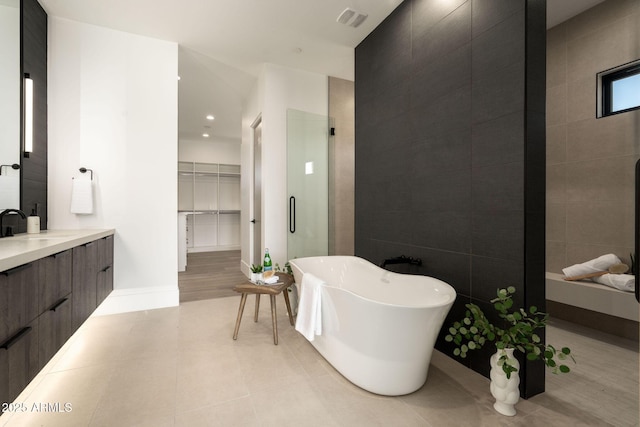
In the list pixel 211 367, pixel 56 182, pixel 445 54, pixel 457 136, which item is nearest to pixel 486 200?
pixel 457 136

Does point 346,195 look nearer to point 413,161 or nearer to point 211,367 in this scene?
point 413,161

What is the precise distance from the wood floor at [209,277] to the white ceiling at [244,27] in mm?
2976

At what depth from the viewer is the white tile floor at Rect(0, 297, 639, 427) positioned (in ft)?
4.75

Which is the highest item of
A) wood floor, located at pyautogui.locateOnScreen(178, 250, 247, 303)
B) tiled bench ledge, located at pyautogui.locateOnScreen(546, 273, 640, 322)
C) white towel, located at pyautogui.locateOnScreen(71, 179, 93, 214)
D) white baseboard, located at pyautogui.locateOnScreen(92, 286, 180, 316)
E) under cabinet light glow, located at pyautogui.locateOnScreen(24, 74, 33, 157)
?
under cabinet light glow, located at pyautogui.locateOnScreen(24, 74, 33, 157)

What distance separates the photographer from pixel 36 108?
2.50 m

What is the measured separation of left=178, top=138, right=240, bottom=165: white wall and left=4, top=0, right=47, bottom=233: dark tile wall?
4.54 metres

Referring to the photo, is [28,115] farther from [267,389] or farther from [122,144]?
[267,389]

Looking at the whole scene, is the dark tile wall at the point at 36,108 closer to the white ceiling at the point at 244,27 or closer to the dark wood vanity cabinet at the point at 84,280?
the white ceiling at the point at 244,27

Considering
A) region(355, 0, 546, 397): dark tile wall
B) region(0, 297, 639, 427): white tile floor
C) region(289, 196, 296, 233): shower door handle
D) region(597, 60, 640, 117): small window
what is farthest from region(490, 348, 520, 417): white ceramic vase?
region(289, 196, 296, 233): shower door handle

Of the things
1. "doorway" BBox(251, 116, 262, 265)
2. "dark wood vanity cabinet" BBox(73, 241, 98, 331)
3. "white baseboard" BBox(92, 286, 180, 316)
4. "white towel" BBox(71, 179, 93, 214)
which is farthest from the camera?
"doorway" BBox(251, 116, 262, 265)

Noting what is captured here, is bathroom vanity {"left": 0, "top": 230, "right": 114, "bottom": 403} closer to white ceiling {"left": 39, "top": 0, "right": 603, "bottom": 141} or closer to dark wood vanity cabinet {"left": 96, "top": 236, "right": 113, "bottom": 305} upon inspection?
dark wood vanity cabinet {"left": 96, "top": 236, "right": 113, "bottom": 305}

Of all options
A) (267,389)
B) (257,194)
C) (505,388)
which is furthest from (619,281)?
(257,194)

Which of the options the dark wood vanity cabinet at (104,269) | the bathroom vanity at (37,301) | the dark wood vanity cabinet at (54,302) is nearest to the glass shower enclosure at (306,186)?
the dark wood vanity cabinet at (104,269)

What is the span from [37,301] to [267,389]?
4.10 ft
